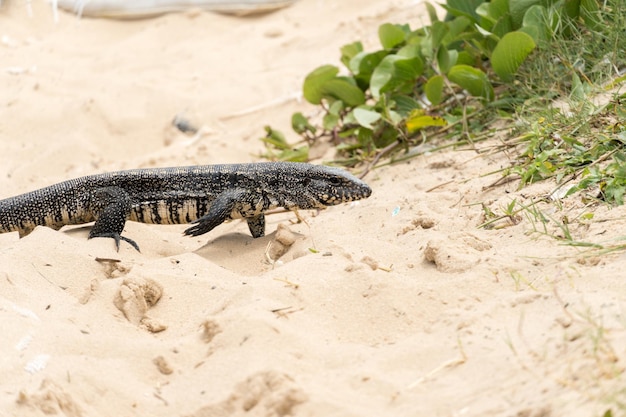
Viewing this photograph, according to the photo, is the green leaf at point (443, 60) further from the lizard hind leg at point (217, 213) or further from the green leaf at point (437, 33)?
the lizard hind leg at point (217, 213)

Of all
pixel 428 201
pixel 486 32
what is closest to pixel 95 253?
pixel 428 201

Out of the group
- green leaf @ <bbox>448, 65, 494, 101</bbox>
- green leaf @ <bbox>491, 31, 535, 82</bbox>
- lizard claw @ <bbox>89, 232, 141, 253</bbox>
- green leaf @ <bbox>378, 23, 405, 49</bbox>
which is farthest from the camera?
green leaf @ <bbox>378, 23, 405, 49</bbox>

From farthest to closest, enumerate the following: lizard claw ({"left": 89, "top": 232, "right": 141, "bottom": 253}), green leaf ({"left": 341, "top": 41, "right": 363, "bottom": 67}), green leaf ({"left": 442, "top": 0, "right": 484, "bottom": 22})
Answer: green leaf ({"left": 341, "top": 41, "right": 363, "bottom": 67}) < green leaf ({"left": 442, "top": 0, "right": 484, "bottom": 22}) < lizard claw ({"left": 89, "top": 232, "right": 141, "bottom": 253})

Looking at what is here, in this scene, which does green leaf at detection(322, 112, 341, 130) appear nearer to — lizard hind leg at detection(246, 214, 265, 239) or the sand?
the sand

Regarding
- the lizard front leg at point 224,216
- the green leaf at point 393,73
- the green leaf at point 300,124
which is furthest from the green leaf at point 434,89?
the lizard front leg at point 224,216

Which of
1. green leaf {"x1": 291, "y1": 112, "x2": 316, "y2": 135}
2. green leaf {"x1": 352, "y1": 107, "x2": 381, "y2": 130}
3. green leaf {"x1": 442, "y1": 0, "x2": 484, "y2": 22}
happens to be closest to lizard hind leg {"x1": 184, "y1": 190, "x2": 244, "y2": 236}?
green leaf {"x1": 352, "y1": 107, "x2": 381, "y2": 130}

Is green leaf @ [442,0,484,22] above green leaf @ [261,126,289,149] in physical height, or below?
above

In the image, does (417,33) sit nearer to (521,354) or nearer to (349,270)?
(349,270)
